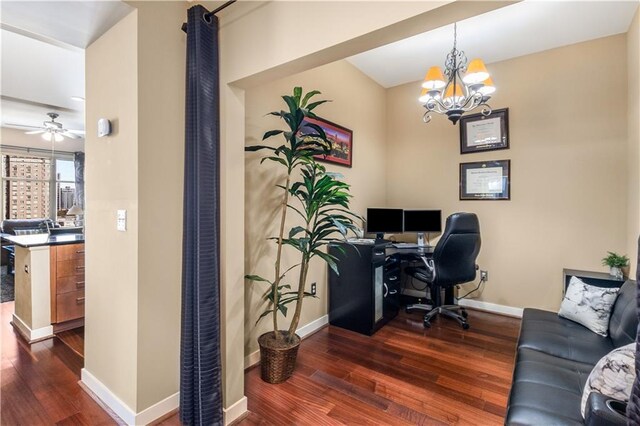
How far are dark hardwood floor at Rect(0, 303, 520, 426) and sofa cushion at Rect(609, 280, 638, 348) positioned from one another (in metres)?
0.72

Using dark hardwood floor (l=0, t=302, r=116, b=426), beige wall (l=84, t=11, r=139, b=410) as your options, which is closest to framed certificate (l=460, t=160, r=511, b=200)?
beige wall (l=84, t=11, r=139, b=410)

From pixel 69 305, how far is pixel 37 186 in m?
5.17

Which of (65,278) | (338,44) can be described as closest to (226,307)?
(338,44)

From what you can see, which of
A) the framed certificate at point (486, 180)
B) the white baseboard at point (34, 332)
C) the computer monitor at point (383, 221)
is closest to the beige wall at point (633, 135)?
the framed certificate at point (486, 180)

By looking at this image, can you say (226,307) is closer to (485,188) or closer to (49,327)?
(49,327)

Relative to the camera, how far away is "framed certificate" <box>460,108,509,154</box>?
3393 millimetres

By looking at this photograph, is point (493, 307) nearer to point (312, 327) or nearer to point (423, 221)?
point (423, 221)

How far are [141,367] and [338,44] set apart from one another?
1951mm

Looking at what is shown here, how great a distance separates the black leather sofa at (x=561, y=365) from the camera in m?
1.19

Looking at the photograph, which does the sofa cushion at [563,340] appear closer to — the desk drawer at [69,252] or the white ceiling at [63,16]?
the white ceiling at [63,16]

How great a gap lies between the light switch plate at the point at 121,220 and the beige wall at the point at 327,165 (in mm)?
793

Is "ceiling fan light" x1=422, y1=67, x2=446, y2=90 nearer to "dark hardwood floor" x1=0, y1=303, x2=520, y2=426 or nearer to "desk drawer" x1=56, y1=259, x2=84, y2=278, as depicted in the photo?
"dark hardwood floor" x1=0, y1=303, x2=520, y2=426

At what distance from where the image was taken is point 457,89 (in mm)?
2730

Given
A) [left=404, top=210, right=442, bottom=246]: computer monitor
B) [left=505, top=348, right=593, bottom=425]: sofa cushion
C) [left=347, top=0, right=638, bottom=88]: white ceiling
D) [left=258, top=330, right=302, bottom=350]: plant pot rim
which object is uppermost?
[left=347, top=0, right=638, bottom=88]: white ceiling
